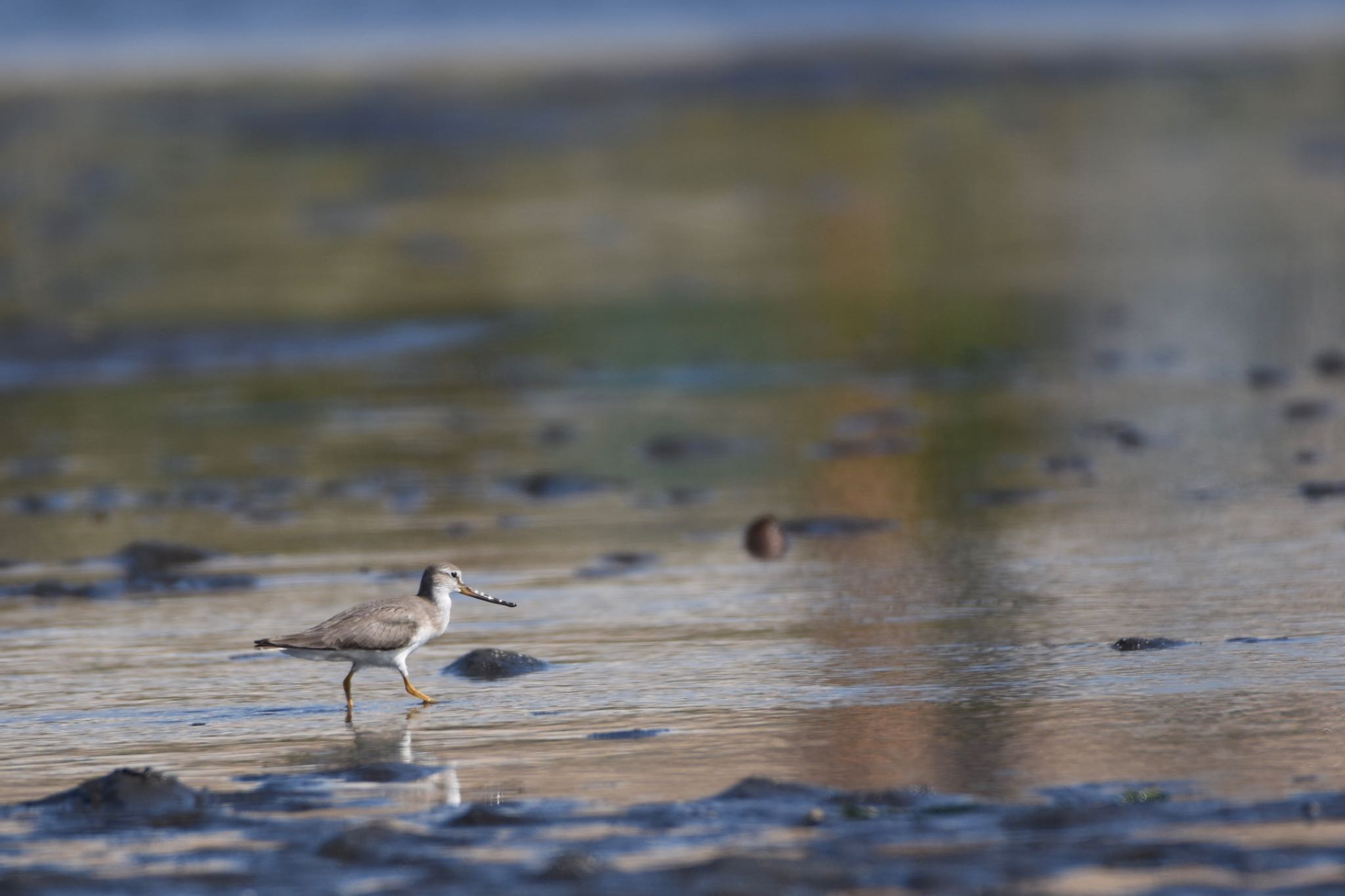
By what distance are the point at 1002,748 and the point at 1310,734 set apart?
42.5 inches

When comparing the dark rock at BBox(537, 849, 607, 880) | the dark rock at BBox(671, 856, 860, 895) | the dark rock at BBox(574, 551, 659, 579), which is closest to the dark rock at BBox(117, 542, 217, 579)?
the dark rock at BBox(574, 551, 659, 579)

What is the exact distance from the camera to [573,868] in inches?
277

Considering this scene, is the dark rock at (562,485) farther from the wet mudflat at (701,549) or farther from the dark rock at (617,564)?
the dark rock at (617,564)

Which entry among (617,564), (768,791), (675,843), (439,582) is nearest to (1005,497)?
(617,564)

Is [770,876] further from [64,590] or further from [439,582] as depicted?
[64,590]

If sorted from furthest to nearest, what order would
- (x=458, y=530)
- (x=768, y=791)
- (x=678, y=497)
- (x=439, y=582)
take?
1. (x=678, y=497)
2. (x=458, y=530)
3. (x=439, y=582)
4. (x=768, y=791)

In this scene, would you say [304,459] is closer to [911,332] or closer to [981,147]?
[911,332]

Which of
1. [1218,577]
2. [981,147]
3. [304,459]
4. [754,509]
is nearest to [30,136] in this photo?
[981,147]

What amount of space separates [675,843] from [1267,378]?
11.7 metres

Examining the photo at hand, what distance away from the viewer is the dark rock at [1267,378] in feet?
59.0

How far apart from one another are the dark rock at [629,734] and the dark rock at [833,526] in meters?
4.37

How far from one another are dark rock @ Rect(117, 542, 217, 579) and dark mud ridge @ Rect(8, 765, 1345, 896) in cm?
481

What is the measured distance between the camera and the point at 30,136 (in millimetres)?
49844

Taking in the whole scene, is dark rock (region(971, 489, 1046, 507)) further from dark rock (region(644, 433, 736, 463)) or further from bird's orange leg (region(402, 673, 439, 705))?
bird's orange leg (region(402, 673, 439, 705))
